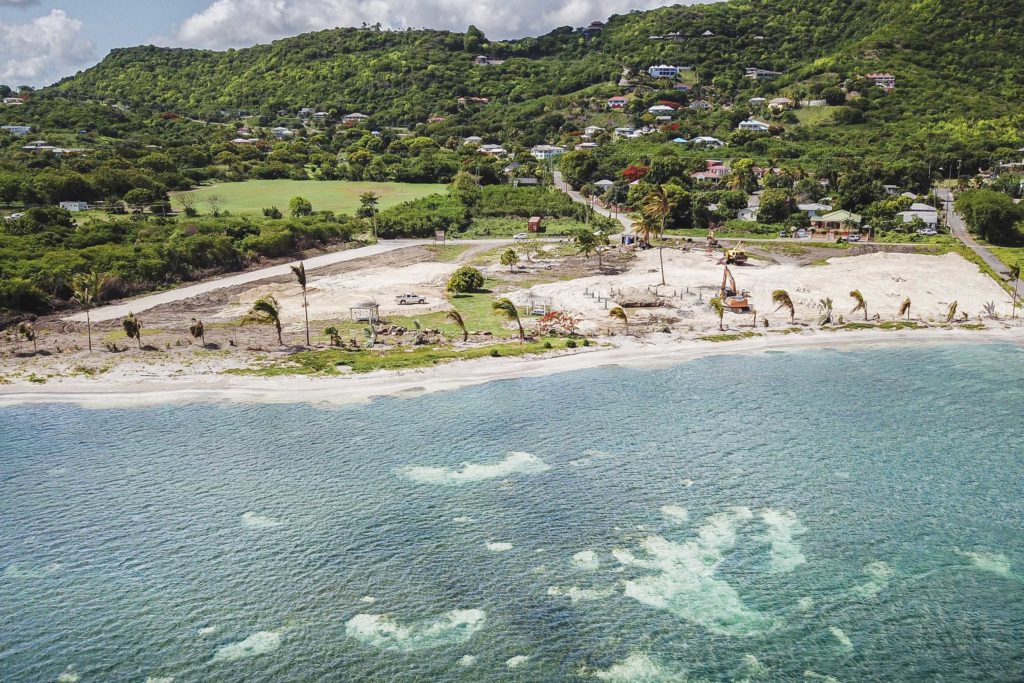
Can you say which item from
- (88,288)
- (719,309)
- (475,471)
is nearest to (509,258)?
(719,309)

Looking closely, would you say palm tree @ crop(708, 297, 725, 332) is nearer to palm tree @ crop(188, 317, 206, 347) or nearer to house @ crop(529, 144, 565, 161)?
palm tree @ crop(188, 317, 206, 347)

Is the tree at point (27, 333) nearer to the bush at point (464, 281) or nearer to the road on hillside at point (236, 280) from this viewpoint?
the road on hillside at point (236, 280)

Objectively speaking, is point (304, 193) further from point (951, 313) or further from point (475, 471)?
point (475, 471)

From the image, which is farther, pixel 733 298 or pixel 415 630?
pixel 733 298

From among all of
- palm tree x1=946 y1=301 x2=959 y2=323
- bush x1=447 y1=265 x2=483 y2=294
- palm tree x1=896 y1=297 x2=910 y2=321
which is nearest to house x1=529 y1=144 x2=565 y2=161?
bush x1=447 y1=265 x2=483 y2=294

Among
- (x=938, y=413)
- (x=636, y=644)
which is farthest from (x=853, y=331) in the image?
(x=636, y=644)

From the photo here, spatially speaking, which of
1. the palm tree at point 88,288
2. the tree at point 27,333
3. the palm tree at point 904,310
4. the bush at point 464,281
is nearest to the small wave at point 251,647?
the palm tree at point 88,288
